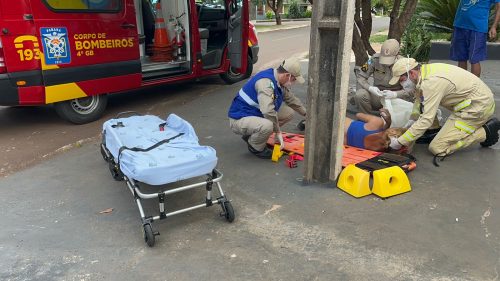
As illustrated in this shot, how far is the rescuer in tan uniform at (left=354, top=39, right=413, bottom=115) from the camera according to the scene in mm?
5234

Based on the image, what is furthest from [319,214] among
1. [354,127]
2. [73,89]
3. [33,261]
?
[73,89]

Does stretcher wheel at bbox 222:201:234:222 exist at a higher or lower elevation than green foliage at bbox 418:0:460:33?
lower

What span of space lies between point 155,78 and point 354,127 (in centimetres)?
366

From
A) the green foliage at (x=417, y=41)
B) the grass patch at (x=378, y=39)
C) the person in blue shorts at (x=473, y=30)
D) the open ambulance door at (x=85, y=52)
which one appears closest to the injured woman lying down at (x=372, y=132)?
the person in blue shorts at (x=473, y=30)

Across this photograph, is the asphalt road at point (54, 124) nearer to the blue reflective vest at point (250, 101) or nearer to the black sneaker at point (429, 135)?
the blue reflective vest at point (250, 101)

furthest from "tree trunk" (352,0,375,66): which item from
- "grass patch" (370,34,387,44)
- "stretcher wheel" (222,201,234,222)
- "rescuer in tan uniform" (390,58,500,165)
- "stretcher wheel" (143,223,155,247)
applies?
"grass patch" (370,34,387,44)

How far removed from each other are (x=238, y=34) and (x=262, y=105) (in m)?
4.21

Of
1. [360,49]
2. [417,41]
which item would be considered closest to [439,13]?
[417,41]

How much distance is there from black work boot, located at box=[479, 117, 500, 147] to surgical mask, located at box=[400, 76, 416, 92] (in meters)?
0.86

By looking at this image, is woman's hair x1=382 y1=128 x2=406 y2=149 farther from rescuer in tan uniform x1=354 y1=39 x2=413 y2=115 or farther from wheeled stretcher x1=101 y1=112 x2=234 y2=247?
wheeled stretcher x1=101 y1=112 x2=234 y2=247

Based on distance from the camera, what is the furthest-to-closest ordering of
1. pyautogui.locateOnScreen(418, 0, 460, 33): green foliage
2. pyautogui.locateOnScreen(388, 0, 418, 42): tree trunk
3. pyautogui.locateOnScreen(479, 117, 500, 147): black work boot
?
pyautogui.locateOnScreen(418, 0, 460, 33): green foliage → pyautogui.locateOnScreen(388, 0, 418, 42): tree trunk → pyautogui.locateOnScreen(479, 117, 500, 147): black work boot

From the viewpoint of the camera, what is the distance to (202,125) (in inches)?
242

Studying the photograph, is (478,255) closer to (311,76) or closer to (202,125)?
(311,76)

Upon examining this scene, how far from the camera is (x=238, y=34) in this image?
8.33 meters
